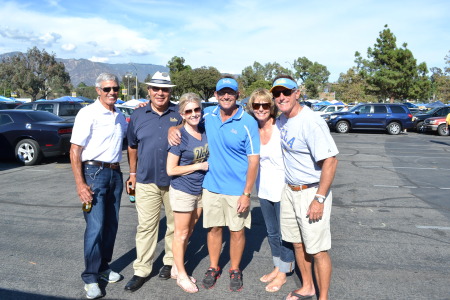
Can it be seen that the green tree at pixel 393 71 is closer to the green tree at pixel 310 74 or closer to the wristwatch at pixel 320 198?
the green tree at pixel 310 74

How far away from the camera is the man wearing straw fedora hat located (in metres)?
3.46

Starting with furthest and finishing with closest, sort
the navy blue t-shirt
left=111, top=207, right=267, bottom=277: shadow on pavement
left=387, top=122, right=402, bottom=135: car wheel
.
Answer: left=387, top=122, right=402, bottom=135: car wheel < left=111, top=207, right=267, bottom=277: shadow on pavement < the navy blue t-shirt

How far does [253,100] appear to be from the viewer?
11.0 feet

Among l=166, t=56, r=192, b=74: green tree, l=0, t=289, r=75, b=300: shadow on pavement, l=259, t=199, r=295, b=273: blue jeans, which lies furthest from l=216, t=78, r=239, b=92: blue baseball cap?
l=166, t=56, r=192, b=74: green tree

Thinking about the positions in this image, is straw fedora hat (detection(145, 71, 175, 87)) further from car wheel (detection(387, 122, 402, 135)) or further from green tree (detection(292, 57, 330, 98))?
green tree (detection(292, 57, 330, 98))

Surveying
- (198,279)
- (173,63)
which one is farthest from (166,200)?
(173,63)

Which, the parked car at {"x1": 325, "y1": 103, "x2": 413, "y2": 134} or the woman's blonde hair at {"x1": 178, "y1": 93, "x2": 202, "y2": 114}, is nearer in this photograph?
the woman's blonde hair at {"x1": 178, "y1": 93, "x2": 202, "y2": 114}

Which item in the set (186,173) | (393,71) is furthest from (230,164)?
(393,71)

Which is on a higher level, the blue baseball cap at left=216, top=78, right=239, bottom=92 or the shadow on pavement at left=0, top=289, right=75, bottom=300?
the blue baseball cap at left=216, top=78, right=239, bottom=92

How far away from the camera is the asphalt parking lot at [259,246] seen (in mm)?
3420

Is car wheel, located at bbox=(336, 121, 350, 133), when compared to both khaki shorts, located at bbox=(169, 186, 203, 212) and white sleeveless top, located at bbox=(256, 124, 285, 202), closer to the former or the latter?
white sleeveless top, located at bbox=(256, 124, 285, 202)

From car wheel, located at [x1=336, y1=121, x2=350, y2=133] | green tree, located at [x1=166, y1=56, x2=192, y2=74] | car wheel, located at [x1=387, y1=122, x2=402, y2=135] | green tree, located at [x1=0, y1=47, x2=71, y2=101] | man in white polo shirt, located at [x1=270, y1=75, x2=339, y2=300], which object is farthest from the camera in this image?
green tree, located at [x1=0, y1=47, x2=71, y2=101]

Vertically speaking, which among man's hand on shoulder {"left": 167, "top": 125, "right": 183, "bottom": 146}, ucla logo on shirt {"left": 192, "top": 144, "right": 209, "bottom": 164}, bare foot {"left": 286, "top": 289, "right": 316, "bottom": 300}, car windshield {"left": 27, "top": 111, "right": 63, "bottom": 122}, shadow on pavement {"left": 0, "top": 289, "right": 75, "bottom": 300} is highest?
man's hand on shoulder {"left": 167, "top": 125, "right": 183, "bottom": 146}

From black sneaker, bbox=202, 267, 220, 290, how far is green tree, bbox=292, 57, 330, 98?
206 feet
